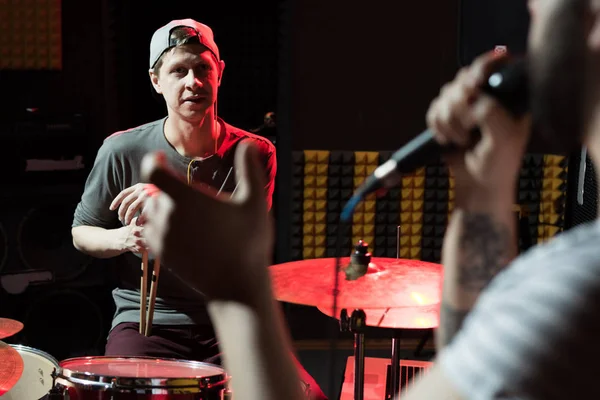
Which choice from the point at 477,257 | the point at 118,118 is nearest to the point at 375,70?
the point at 118,118

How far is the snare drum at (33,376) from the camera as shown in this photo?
2439mm

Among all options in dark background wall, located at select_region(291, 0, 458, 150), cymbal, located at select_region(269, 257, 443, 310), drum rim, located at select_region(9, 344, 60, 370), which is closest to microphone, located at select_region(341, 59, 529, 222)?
cymbal, located at select_region(269, 257, 443, 310)

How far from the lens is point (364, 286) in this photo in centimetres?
244

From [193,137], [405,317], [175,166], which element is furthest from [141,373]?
[405,317]

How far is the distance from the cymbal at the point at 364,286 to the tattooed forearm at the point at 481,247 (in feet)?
3.91

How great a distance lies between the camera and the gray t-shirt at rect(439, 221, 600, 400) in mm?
688

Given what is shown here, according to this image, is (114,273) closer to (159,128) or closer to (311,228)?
(311,228)

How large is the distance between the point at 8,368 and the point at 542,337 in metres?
1.86

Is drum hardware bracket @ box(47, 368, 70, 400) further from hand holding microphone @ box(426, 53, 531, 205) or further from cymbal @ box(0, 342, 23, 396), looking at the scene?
hand holding microphone @ box(426, 53, 531, 205)

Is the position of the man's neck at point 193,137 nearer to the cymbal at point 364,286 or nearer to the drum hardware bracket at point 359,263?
the cymbal at point 364,286

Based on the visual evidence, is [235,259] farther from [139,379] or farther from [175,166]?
[175,166]

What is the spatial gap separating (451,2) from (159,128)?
247 centimetres

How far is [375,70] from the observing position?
15.4 feet

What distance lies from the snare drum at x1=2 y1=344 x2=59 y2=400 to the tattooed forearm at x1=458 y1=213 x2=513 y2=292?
1.66 metres
